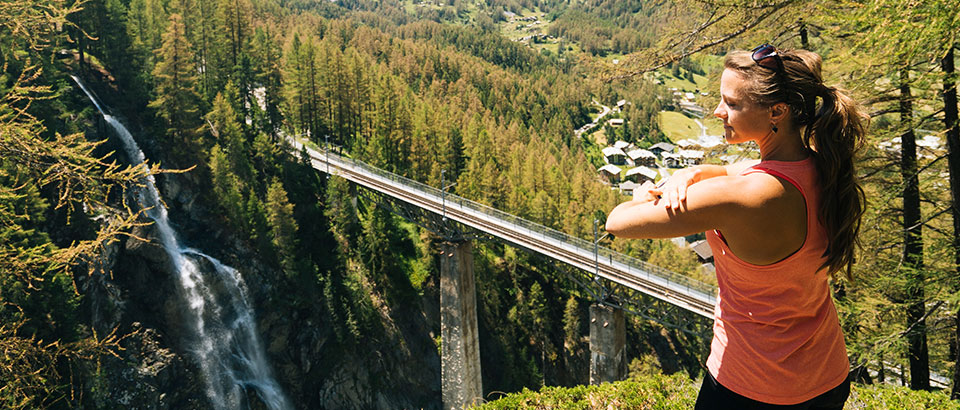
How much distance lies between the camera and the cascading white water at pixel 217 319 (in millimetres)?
28531

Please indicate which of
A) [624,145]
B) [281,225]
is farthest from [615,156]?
[281,225]

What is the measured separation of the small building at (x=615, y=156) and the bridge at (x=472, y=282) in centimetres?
7271

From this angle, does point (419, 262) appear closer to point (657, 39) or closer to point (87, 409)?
point (87, 409)

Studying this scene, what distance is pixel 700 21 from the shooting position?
945 cm

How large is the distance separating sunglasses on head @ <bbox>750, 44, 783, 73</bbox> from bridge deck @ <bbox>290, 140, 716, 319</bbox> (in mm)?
24321

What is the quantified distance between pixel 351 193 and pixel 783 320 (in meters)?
38.1

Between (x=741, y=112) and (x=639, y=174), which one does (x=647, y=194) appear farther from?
(x=639, y=174)

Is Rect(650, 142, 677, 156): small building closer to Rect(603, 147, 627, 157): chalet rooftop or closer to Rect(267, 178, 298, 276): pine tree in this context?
Rect(603, 147, 627, 157): chalet rooftop

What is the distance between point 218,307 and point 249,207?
6.45 meters

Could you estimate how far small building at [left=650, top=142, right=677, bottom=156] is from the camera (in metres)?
110

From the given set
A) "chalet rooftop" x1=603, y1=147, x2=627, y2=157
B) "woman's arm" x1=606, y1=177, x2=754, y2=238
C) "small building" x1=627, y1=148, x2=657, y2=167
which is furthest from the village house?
"woman's arm" x1=606, y1=177, x2=754, y2=238

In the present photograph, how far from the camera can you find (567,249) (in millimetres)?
29312

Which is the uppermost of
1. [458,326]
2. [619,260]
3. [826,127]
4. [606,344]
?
[826,127]

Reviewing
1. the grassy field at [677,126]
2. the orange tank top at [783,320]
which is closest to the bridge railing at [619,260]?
the orange tank top at [783,320]
